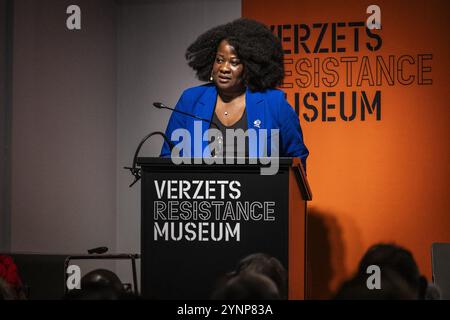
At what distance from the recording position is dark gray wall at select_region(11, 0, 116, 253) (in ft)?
14.0

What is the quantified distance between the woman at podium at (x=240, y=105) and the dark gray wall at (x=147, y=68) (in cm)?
167

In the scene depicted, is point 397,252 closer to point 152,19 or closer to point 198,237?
point 198,237

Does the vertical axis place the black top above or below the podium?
above

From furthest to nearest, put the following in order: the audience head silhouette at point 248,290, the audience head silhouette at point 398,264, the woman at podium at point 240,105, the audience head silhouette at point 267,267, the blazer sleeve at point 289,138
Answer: the blazer sleeve at point 289,138 → the woman at podium at point 240,105 → the audience head silhouette at point 267,267 → the audience head silhouette at point 398,264 → the audience head silhouette at point 248,290

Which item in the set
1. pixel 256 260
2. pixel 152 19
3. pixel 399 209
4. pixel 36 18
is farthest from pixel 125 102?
pixel 256 260

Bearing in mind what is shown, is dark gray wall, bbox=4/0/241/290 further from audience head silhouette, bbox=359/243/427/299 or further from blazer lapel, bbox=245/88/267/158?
audience head silhouette, bbox=359/243/427/299

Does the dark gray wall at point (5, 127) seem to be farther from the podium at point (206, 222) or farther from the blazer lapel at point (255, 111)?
the podium at point (206, 222)

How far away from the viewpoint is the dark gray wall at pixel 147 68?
216 inches

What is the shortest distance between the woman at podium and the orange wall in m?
1.45

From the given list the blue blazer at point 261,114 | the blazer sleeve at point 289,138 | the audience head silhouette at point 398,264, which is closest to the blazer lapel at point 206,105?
the blue blazer at point 261,114

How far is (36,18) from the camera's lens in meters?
4.45

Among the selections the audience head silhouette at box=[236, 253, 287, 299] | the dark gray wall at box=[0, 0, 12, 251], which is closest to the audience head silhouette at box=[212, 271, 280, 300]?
the audience head silhouette at box=[236, 253, 287, 299]

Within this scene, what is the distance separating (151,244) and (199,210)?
0.23 metres

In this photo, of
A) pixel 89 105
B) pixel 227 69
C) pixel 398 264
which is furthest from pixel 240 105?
pixel 89 105
